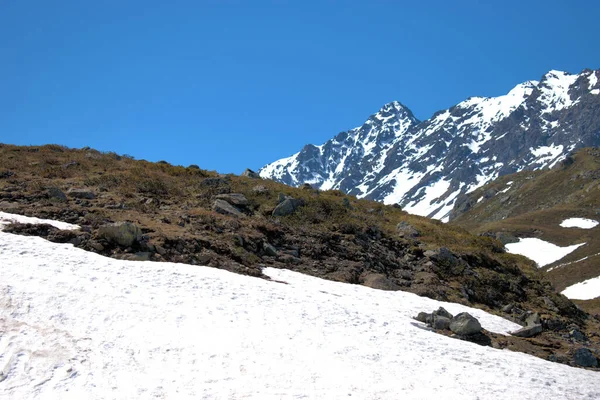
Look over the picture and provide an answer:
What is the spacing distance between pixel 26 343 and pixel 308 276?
10.1 m

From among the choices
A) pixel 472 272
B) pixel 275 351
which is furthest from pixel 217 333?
pixel 472 272

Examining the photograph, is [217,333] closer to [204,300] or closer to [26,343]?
[204,300]

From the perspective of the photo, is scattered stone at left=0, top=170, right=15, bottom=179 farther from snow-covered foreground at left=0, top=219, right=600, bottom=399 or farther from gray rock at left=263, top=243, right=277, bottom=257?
gray rock at left=263, top=243, right=277, bottom=257

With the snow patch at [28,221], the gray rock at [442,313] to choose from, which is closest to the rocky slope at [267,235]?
the snow patch at [28,221]

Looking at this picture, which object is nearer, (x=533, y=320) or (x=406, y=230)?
(x=533, y=320)

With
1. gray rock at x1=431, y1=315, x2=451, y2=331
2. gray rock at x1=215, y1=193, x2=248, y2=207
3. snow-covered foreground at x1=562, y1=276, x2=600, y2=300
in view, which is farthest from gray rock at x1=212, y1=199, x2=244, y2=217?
snow-covered foreground at x1=562, y1=276, x2=600, y2=300

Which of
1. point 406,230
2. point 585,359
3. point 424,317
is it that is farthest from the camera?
point 406,230

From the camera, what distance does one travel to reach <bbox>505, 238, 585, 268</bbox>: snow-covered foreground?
106 m

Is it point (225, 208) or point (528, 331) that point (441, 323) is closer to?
point (528, 331)

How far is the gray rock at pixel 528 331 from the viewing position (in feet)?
54.4

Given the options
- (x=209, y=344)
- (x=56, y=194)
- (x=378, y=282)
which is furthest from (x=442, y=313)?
(x=56, y=194)

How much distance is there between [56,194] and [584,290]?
258ft

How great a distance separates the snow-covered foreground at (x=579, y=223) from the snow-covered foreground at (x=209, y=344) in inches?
4975

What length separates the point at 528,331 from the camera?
16.7m
